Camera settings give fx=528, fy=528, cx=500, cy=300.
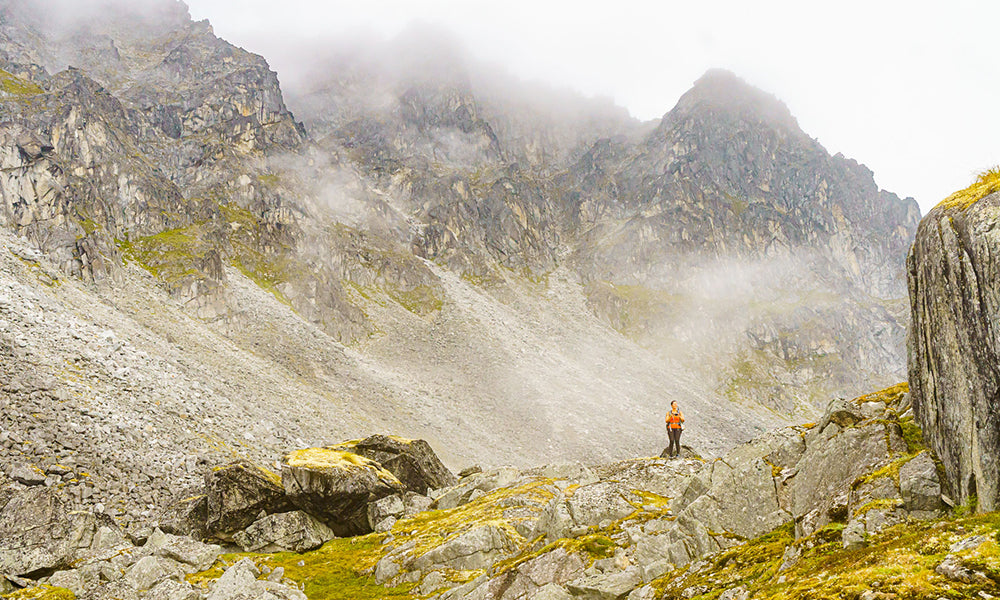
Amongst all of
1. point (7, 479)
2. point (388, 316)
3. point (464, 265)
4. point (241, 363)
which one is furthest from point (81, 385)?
point (464, 265)

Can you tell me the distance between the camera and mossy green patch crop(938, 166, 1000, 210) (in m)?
11.0

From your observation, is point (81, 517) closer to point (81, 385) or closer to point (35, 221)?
point (81, 385)

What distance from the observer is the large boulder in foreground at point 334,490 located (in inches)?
1251

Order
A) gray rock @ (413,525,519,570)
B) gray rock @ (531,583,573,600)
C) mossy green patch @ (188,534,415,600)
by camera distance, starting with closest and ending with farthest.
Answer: gray rock @ (531,583,573,600) → mossy green patch @ (188,534,415,600) → gray rock @ (413,525,519,570)

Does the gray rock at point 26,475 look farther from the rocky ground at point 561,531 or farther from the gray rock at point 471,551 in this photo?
the gray rock at point 471,551

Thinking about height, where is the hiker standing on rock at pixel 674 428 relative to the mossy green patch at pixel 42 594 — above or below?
below

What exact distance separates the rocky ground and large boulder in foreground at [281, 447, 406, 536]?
0.10 meters

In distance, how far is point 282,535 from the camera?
30.1 meters

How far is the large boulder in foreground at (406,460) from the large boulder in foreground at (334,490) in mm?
5577

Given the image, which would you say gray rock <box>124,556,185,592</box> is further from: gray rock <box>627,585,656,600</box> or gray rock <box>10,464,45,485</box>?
gray rock <box>627,585,656,600</box>

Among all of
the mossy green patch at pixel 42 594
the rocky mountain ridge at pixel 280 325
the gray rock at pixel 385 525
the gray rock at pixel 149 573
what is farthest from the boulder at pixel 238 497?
the mossy green patch at pixel 42 594

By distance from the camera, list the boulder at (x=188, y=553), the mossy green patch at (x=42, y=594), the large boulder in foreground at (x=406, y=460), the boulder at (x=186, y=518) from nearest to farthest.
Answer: the mossy green patch at (x=42, y=594) < the boulder at (x=188, y=553) < the boulder at (x=186, y=518) < the large boulder in foreground at (x=406, y=460)

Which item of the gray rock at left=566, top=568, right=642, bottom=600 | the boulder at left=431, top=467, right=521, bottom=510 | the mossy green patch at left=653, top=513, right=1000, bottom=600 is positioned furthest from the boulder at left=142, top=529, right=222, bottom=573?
the mossy green patch at left=653, top=513, right=1000, bottom=600

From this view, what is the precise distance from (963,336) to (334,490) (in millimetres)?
30789
